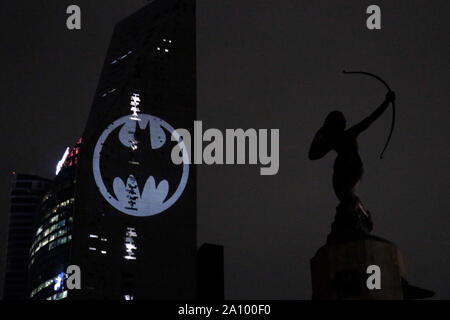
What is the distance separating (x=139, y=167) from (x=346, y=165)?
138 metres

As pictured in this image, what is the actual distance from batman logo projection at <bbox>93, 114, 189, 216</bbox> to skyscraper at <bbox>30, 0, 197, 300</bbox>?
0.25 meters

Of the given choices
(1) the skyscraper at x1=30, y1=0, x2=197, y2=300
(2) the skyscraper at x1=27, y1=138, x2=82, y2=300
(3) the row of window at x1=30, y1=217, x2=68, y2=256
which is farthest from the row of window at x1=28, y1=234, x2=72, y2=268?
(3) the row of window at x1=30, y1=217, x2=68, y2=256

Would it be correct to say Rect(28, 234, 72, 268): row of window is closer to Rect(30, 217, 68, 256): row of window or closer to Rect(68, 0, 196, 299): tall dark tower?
Rect(30, 217, 68, 256): row of window

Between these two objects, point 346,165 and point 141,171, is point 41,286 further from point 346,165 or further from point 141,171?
point 346,165

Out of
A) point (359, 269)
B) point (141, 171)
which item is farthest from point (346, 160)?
point (141, 171)

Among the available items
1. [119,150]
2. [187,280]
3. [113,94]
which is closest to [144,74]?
[113,94]

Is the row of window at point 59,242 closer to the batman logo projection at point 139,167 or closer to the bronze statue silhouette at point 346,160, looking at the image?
the batman logo projection at point 139,167

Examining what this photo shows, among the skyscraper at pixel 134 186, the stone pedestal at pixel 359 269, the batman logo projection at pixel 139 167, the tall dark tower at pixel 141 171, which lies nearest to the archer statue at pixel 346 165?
the stone pedestal at pixel 359 269

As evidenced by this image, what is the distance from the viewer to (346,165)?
71.9 feet

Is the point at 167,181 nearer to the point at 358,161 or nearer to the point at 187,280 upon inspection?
the point at 187,280

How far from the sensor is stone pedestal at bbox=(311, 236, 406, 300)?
19.2 metres

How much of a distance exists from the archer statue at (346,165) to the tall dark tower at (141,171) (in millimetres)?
121914

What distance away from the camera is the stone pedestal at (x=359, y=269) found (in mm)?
19234

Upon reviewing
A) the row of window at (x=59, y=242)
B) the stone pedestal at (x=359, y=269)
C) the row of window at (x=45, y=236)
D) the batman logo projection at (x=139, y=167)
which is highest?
the batman logo projection at (x=139, y=167)
